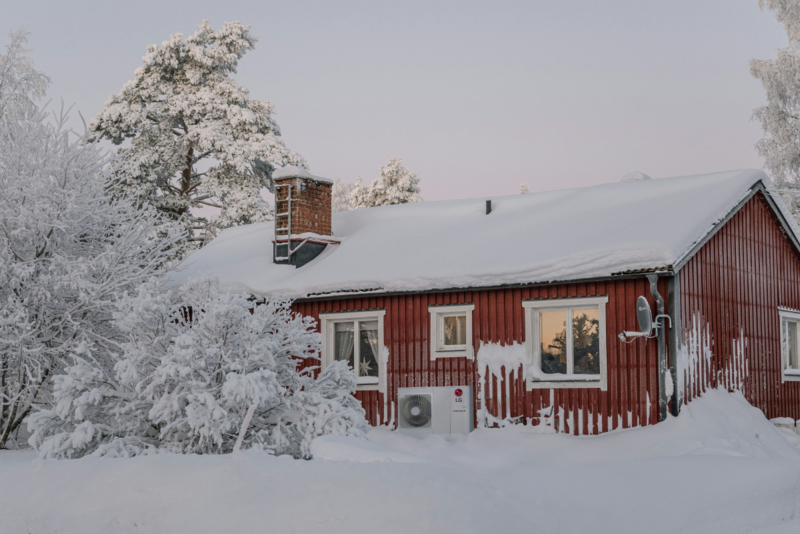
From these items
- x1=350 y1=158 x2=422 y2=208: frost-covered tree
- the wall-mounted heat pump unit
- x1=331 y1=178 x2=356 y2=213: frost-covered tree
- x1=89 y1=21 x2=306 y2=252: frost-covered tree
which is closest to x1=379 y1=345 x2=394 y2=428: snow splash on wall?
the wall-mounted heat pump unit

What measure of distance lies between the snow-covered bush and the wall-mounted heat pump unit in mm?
5349

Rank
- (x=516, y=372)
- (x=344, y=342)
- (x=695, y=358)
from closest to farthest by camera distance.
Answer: (x=695, y=358) < (x=516, y=372) < (x=344, y=342)

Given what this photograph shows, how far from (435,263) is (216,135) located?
16.1m

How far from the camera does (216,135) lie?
95.0ft

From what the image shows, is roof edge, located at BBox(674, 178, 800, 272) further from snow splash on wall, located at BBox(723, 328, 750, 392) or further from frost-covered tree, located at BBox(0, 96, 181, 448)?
frost-covered tree, located at BBox(0, 96, 181, 448)

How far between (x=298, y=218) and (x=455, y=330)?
4884 mm

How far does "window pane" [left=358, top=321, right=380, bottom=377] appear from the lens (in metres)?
15.8

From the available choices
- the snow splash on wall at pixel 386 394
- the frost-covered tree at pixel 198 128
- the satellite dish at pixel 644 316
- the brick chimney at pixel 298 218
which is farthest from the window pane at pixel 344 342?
the frost-covered tree at pixel 198 128

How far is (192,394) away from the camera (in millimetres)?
11297

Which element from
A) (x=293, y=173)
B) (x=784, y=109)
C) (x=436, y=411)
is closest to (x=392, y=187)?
(x=784, y=109)

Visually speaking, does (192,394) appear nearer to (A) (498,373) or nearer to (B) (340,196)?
(A) (498,373)

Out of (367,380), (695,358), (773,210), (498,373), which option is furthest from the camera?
(773,210)

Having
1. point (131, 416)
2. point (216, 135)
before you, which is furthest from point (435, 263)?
point (216, 135)

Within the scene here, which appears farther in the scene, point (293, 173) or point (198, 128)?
point (198, 128)
